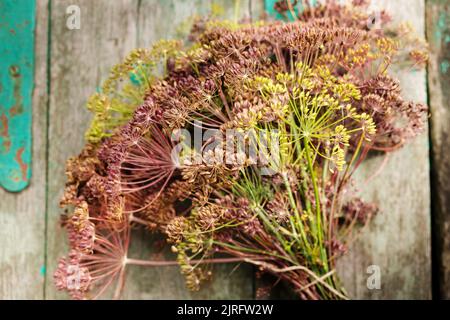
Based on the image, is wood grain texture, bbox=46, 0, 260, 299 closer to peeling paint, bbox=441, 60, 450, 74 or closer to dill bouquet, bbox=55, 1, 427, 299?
dill bouquet, bbox=55, 1, 427, 299

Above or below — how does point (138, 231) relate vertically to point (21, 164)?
below

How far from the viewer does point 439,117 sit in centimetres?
156

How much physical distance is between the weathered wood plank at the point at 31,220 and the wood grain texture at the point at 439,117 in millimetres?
1276

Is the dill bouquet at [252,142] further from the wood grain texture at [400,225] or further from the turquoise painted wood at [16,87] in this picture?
the turquoise painted wood at [16,87]

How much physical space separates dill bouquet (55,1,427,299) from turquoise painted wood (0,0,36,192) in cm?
28

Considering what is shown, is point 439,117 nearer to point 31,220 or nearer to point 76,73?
point 76,73

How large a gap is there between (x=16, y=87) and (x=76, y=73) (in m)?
0.20

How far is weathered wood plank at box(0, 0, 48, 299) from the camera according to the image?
62.5 inches

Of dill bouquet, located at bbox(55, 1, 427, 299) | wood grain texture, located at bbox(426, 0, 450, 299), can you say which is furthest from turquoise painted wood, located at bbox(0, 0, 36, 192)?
wood grain texture, located at bbox(426, 0, 450, 299)

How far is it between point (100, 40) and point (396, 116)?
0.97 metres

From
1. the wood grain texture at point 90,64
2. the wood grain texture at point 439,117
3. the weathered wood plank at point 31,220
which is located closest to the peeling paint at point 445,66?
the wood grain texture at point 439,117

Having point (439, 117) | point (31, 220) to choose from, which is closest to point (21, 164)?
point (31, 220)

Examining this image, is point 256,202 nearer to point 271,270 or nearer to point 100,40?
point 271,270

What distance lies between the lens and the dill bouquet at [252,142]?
1053mm
